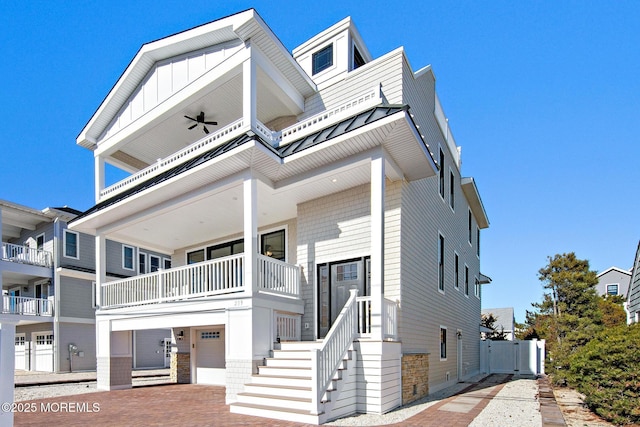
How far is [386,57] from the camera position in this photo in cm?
1056

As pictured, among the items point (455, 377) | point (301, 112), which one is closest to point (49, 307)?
point (301, 112)

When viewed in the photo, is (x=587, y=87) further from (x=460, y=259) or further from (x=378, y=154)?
(x=460, y=259)

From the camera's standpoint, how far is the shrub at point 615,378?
7047 millimetres

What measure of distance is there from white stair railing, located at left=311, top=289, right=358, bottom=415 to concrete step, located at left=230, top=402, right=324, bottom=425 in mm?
132

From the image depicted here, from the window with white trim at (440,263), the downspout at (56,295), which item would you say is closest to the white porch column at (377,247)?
the window with white trim at (440,263)

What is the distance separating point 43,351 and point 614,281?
4583 cm

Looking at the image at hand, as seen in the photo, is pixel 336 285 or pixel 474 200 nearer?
pixel 336 285

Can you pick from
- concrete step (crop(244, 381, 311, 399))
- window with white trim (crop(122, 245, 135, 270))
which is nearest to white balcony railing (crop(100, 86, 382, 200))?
concrete step (crop(244, 381, 311, 399))

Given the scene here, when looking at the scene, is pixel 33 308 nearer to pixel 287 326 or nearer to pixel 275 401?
pixel 287 326

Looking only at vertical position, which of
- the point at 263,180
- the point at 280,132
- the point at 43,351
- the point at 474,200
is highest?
the point at 280,132

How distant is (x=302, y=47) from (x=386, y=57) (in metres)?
4.29

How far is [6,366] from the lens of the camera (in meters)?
3.44

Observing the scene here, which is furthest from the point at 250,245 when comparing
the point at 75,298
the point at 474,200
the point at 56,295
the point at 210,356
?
the point at 75,298

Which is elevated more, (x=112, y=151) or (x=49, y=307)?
(x=112, y=151)
